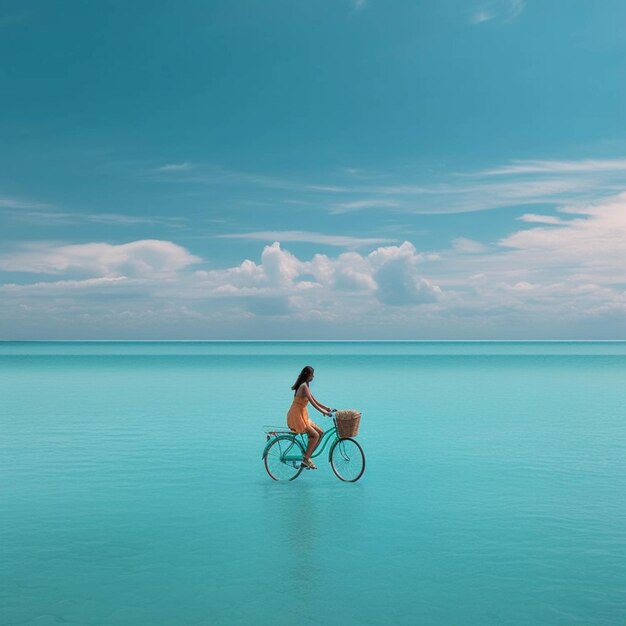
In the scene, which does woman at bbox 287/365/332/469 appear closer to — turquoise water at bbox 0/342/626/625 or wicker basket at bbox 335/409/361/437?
wicker basket at bbox 335/409/361/437

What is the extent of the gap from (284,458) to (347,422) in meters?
1.39

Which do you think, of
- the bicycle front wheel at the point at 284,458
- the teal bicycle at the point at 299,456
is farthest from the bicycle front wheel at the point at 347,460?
the bicycle front wheel at the point at 284,458

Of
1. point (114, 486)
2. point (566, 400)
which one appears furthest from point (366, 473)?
point (566, 400)

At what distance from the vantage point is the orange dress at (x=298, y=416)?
13.2 metres

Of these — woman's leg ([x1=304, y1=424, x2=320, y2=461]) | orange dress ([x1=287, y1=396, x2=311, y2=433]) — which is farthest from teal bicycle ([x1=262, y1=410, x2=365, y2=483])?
orange dress ([x1=287, y1=396, x2=311, y2=433])

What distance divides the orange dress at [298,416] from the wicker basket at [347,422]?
0.58 metres

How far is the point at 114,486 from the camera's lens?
44.2 feet

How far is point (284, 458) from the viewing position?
13.7 metres

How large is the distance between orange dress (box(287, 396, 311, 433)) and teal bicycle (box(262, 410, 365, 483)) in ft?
0.87

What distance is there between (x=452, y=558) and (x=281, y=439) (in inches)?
199

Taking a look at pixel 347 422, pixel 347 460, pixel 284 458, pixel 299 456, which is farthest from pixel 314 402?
pixel 347 460

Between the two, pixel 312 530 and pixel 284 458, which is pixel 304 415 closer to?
pixel 284 458

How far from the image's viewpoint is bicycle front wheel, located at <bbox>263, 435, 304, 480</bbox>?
13599mm

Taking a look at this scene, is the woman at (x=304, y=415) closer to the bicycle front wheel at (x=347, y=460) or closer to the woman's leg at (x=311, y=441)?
the woman's leg at (x=311, y=441)
